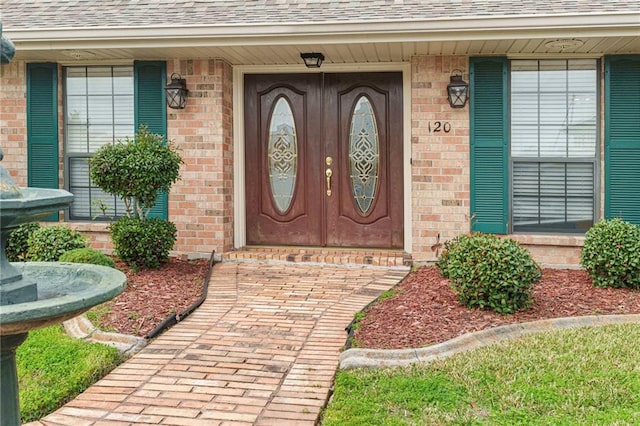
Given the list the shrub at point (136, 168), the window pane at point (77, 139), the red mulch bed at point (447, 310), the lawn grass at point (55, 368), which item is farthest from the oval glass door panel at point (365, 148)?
the lawn grass at point (55, 368)

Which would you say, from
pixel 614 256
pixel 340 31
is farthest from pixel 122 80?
pixel 614 256

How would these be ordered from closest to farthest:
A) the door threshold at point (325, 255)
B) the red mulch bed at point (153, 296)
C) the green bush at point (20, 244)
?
1. the red mulch bed at point (153, 296)
2. the green bush at point (20, 244)
3. the door threshold at point (325, 255)

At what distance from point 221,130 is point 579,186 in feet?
13.5

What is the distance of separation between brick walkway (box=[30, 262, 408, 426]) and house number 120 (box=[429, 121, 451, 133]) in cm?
183

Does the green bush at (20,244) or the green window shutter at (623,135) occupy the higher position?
the green window shutter at (623,135)

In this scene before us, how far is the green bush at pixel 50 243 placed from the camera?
575 cm

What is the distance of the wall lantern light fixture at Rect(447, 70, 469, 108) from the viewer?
6375mm

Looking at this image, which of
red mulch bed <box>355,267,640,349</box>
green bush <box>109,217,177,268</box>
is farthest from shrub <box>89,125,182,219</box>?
red mulch bed <box>355,267,640,349</box>

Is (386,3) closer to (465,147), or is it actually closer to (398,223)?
(465,147)

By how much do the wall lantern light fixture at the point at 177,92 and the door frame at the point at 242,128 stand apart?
0.64 m

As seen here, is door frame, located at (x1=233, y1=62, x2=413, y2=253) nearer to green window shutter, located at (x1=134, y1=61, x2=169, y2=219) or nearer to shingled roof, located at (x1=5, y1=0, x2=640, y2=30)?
shingled roof, located at (x1=5, y1=0, x2=640, y2=30)

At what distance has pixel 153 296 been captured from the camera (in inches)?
202

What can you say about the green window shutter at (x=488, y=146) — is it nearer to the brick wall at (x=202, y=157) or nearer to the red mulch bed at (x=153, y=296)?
the brick wall at (x=202, y=157)

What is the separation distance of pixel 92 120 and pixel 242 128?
1.84m
